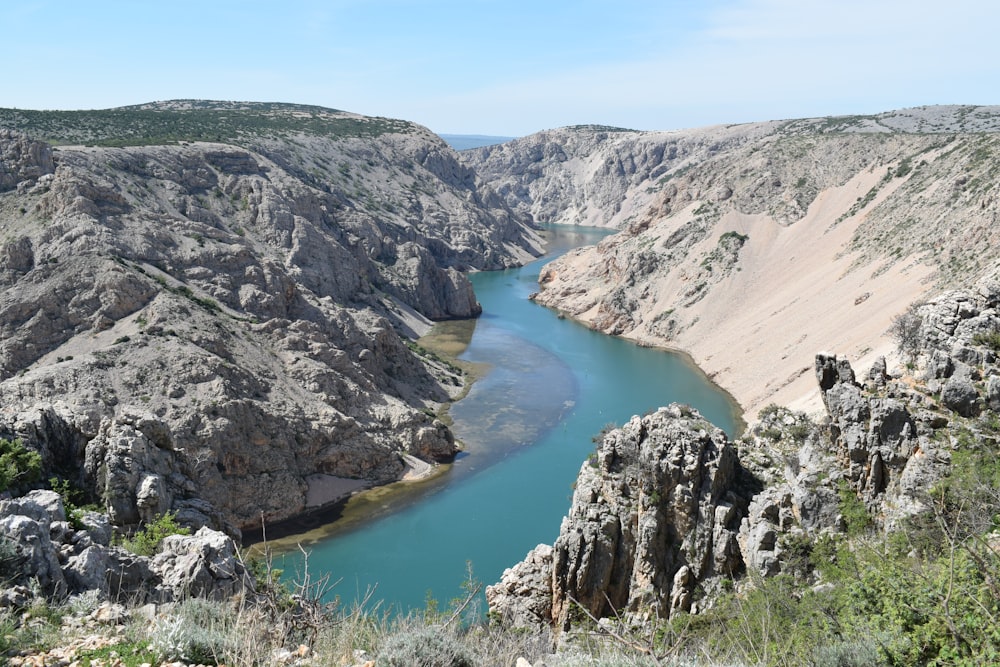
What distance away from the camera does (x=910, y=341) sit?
25469mm

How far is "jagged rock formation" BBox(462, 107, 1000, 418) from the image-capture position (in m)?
54.7

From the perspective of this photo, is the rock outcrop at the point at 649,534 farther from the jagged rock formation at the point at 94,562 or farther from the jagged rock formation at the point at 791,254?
the jagged rock formation at the point at 791,254

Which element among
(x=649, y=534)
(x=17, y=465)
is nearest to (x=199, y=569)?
(x=17, y=465)

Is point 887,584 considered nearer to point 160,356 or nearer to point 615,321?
point 160,356

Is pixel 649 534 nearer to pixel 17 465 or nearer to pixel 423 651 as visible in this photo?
pixel 423 651

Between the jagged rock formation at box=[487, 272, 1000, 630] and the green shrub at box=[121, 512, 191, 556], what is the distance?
1056 cm

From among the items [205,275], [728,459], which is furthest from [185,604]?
[205,275]

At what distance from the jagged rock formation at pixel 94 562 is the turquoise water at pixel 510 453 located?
1.82 metres

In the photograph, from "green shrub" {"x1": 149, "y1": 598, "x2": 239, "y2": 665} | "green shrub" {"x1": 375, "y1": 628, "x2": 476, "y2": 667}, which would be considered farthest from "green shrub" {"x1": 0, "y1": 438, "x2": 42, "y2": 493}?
"green shrub" {"x1": 375, "y1": 628, "x2": 476, "y2": 667}

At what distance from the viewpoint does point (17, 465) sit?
1812cm

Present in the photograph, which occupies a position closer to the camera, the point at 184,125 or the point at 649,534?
the point at 649,534

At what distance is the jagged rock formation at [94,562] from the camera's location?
12477mm

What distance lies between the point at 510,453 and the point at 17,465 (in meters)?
31.8

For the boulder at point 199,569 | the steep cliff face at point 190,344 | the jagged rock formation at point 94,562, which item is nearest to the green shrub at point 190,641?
the jagged rock formation at point 94,562
